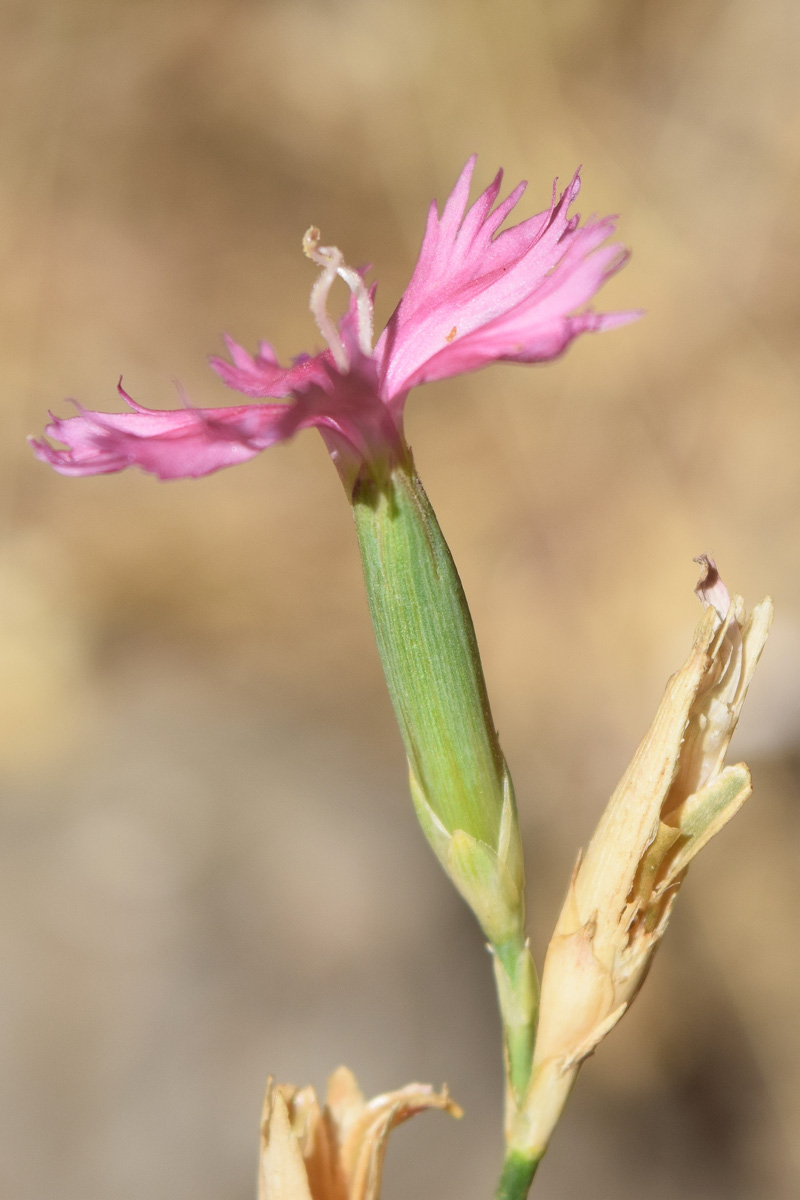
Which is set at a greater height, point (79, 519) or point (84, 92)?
point (84, 92)

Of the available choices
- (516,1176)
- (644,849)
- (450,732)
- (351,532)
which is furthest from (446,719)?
(351,532)

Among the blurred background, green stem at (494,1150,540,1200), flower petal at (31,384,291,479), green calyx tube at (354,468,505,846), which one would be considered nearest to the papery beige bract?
green stem at (494,1150,540,1200)

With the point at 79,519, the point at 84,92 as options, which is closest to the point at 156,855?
the point at 79,519

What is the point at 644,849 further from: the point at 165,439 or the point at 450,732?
the point at 165,439

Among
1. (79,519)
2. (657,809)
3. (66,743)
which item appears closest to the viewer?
(657,809)

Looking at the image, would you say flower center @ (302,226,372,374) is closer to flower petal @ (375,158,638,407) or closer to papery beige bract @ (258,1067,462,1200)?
flower petal @ (375,158,638,407)

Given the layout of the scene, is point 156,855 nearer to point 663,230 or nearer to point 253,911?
point 253,911
